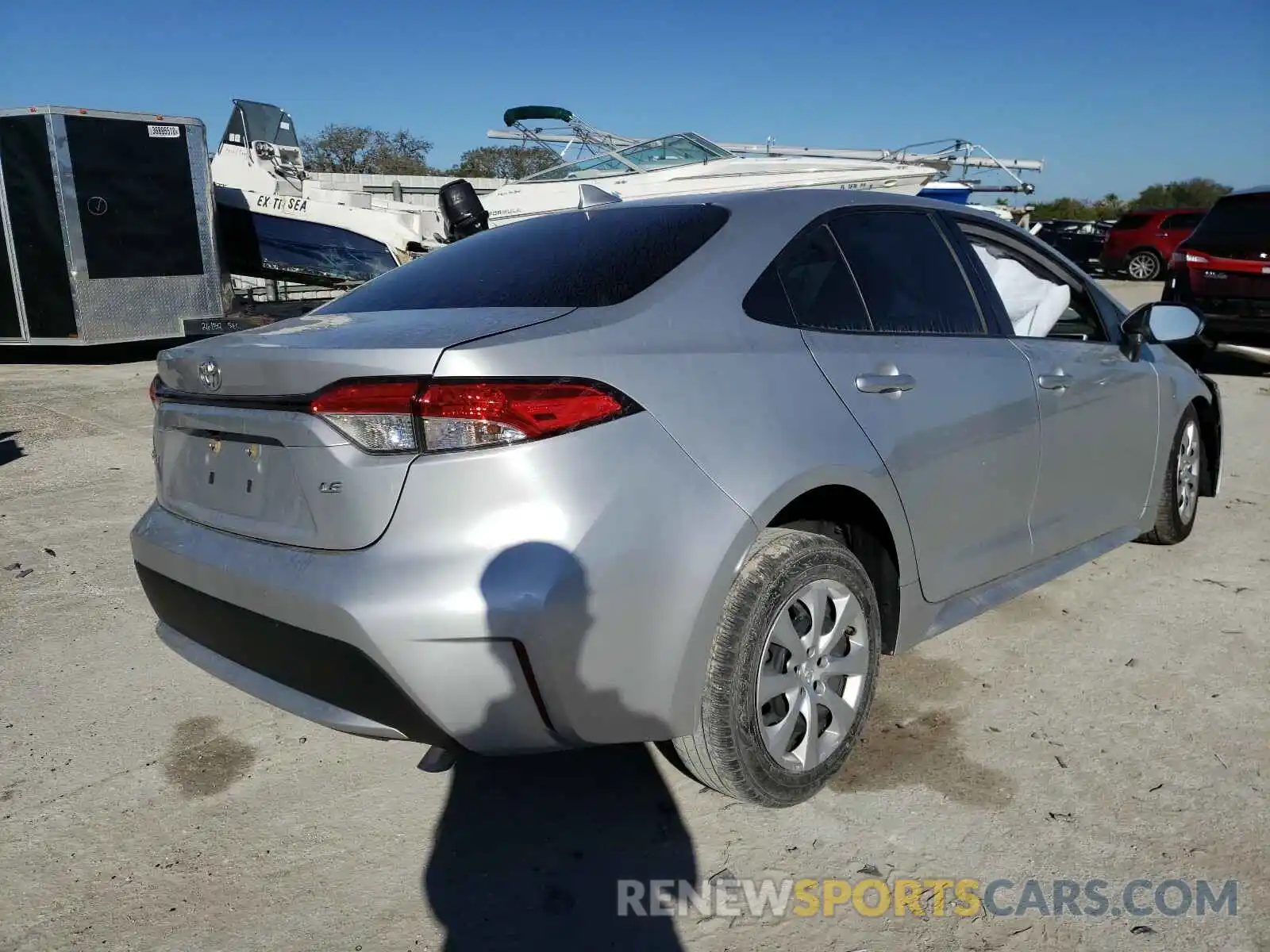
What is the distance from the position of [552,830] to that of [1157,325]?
9.84 ft

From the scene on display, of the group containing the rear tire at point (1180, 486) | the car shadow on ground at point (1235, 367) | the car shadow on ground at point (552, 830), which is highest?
the rear tire at point (1180, 486)

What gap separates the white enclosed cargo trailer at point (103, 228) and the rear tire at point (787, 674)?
397 inches

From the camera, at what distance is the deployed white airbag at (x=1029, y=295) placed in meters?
3.71

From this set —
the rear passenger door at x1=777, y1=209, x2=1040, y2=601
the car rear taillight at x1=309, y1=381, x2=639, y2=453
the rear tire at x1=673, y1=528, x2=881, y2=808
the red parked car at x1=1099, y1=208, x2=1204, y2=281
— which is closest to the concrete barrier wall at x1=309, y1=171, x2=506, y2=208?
the red parked car at x1=1099, y1=208, x2=1204, y2=281

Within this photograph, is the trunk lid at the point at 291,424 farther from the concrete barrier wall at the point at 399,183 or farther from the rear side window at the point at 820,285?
the concrete barrier wall at the point at 399,183

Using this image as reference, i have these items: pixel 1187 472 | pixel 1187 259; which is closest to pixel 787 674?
pixel 1187 472

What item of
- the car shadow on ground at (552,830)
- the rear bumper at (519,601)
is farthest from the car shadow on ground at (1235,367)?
the rear bumper at (519,601)

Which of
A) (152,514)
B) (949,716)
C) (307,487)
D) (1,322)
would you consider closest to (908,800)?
(949,716)

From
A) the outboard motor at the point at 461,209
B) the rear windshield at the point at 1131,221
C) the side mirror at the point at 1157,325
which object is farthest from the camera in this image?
the rear windshield at the point at 1131,221

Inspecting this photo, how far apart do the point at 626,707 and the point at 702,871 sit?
19.3 inches

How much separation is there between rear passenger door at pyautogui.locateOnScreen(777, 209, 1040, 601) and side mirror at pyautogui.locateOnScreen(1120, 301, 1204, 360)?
2.94 feet

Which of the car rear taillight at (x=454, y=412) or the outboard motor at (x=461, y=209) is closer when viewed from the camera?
the car rear taillight at (x=454, y=412)

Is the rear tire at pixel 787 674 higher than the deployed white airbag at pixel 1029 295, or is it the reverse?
the deployed white airbag at pixel 1029 295

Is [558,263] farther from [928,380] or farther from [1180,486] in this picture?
[1180,486]
